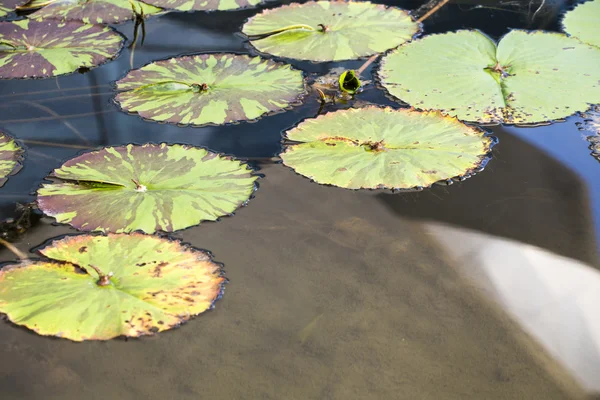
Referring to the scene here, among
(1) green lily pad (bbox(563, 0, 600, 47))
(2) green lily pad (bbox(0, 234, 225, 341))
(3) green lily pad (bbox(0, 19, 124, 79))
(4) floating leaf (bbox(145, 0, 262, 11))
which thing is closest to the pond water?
(2) green lily pad (bbox(0, 234, 225, 341))

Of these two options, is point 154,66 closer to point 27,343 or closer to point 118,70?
point 118,70

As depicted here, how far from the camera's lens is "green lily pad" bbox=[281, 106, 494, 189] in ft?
6.46

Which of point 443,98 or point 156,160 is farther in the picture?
point 443,98

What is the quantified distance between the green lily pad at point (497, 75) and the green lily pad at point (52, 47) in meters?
1.16

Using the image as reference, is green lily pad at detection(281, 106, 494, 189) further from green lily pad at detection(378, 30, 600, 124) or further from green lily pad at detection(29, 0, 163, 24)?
green lily pad at detection(29, 0, 163, 24)

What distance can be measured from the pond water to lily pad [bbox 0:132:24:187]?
4 centimetres

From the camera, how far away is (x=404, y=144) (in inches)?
82.6

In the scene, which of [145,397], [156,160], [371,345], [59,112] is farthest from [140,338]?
[59,112]

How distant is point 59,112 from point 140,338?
1.19 metres

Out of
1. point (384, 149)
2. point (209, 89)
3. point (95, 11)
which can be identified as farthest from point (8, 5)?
point (384, 149)

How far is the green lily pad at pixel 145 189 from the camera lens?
5.88 feet

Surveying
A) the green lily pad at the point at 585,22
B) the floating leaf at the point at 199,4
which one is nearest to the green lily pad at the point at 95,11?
the floating leaf at the point at 199,4

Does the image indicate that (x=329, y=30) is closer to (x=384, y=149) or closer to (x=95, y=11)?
(x=384, y=149)

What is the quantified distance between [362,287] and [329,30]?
1566 mm
